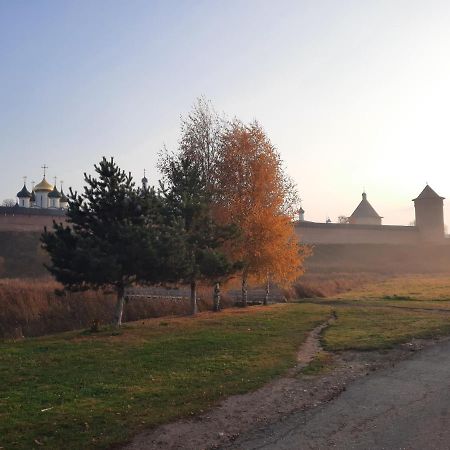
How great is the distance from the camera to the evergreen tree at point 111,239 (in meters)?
14.3

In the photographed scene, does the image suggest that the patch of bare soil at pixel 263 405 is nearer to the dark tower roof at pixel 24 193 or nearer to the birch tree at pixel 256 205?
the birch tree at pixel 256 205

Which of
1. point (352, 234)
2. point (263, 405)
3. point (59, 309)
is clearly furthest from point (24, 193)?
point (263, 405)

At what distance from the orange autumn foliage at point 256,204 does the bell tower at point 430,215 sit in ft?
169

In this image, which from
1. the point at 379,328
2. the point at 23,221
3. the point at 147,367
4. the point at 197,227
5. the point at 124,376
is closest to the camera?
the point at 124,376

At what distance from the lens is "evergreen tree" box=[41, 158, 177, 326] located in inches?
564

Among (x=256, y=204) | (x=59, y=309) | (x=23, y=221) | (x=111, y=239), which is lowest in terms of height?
(x=59, y=309)

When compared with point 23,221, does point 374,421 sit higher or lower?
lower

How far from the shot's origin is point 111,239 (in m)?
14.9

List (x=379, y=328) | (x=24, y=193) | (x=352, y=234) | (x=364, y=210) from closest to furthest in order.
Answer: (x=379, y=328), (x=352, y=234), (x=24, y=193), (x=364, y=210)

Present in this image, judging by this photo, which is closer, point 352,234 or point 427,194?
point 352,234

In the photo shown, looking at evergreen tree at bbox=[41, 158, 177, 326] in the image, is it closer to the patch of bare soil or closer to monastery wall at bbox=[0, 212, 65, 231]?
the patch of bare soil

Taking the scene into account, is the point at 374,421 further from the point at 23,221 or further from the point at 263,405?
the point at 23,221

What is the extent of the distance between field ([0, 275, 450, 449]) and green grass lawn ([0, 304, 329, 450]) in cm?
2

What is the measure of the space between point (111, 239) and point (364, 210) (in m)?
79.9
